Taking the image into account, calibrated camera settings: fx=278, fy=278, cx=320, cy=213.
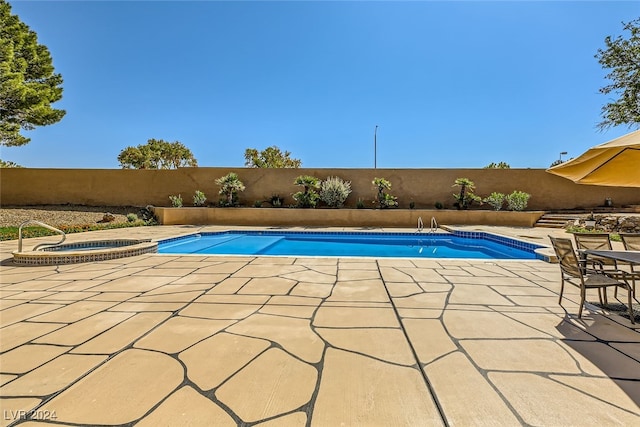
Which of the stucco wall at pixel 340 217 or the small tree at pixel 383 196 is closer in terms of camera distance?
the stucco wall at pixel 340 217

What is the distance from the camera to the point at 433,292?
3.31 m

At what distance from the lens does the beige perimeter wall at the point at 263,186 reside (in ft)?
39.3

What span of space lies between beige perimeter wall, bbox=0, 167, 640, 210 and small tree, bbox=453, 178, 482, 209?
471mm

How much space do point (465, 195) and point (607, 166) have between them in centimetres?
956

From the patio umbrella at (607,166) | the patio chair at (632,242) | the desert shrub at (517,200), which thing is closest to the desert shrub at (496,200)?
the desert shrub at (517,200)

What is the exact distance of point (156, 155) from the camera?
111ft

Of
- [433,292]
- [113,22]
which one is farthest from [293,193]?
[433,292]

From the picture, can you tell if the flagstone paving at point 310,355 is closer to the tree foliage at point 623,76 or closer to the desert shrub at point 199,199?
the desert shrub at point 199,199

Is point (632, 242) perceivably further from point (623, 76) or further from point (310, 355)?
point (623, 76)

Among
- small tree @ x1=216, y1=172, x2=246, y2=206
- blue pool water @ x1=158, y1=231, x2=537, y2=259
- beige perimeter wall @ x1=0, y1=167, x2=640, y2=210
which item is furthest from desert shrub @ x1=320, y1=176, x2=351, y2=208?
small tree @ x1=216, y1=172, x2=246, y2=206

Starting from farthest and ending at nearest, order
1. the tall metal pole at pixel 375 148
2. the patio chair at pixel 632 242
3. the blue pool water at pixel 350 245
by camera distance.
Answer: the tall metal pole at pixel 375 148
the blue pool water at pixel 350 245
the patio chair at pixel 632 242

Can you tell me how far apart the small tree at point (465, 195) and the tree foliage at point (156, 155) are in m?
28.5

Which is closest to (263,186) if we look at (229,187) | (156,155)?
(229,187)

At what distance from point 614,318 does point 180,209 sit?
39.6 ft
